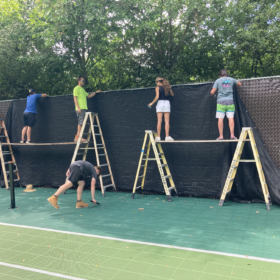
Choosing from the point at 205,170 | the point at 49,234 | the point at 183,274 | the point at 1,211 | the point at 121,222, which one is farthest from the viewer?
the point at 205,170

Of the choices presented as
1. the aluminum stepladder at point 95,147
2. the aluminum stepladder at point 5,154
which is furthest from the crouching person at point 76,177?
the aluminum stepladder at point 5,154

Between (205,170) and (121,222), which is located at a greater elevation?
(205,170)

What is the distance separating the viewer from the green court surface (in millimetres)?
2910

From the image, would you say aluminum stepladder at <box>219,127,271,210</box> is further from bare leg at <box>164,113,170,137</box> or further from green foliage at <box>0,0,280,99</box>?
green foliage at <box>0,0,280,99</box>

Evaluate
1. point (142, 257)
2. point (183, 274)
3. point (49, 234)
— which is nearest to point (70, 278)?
point (142, 257)

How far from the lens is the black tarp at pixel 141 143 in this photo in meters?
5.77

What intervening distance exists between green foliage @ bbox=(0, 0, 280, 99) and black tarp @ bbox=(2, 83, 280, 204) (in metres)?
4.45

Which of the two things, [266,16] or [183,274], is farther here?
[266,16]

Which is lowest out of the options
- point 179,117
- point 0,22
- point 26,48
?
point 179,117

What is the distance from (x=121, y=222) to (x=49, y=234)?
3.66 feet

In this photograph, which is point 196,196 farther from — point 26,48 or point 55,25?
point 26,48

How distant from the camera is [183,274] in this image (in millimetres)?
2791

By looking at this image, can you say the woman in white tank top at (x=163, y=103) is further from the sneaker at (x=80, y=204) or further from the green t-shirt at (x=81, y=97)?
the sneaker at (x=80, y=204)

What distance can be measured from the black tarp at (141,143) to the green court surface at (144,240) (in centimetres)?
53
